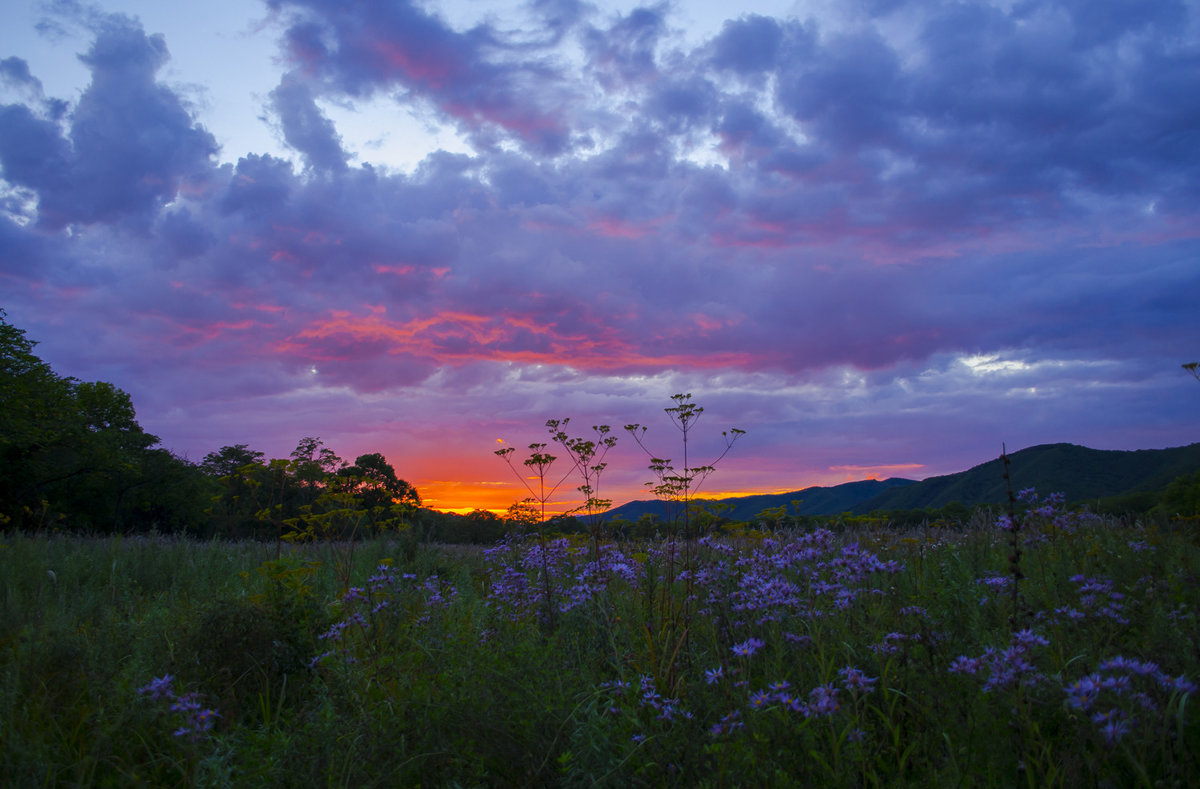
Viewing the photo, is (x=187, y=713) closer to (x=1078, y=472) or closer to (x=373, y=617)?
(x=373, y=617)

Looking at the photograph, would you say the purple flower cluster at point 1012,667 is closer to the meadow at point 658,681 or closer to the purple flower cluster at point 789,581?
the meadow at point 658,681

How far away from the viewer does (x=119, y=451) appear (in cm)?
3781

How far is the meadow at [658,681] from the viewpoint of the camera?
2307mm

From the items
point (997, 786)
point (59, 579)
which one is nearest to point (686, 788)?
point (997, 786)

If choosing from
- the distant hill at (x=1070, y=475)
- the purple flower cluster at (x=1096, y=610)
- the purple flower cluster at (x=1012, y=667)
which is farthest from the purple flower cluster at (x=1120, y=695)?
the distant hill at (x=1070, y=475)

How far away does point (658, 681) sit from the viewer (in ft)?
10.8

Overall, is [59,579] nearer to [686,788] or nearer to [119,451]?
[686,788]

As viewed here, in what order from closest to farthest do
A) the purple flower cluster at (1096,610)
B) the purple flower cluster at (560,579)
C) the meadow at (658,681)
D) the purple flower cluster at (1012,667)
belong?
the purple flower cluster at (1012,667), the meadow at (658,681), the purple flower cluster at (1096,610), the purple flower cluster at (560,579)

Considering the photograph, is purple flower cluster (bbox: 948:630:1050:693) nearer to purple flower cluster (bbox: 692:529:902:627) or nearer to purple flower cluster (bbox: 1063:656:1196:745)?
purple flower cluster (bbox: 1063:656:1196:745)

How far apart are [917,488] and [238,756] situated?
6917 cm

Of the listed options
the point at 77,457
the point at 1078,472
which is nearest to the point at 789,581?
the point at 77,457

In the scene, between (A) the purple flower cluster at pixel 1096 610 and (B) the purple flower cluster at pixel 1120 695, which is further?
(A) the purple flower cluster at pixel 1096 610

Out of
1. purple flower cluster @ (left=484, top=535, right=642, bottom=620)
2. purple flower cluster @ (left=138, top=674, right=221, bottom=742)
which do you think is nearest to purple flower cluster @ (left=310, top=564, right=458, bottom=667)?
purple flower cluster @ (left=484, top=535, right=642, bottom=620)

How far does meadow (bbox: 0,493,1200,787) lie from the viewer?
7.57 feet
